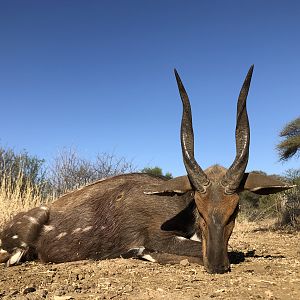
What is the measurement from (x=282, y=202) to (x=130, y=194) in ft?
24.1

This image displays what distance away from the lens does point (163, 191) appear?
531 cm

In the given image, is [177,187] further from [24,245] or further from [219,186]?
[24,245]

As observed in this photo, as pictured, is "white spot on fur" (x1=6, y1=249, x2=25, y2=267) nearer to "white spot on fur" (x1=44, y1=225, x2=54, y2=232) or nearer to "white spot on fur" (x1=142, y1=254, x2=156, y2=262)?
"white spot on fur" (x1=44, y1=225, x2=54, y2=232)

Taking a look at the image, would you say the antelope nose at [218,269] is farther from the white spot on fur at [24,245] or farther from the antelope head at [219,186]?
the white spot on fur at [24,245]

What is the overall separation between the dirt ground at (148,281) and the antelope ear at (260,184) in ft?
2.77

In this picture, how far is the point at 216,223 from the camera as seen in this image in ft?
15.0

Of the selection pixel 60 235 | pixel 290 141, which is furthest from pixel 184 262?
pixel 290 141

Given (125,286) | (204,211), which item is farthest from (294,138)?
(125,286)

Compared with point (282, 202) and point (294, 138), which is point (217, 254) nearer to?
point (294, 138)

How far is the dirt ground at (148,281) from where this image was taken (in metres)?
3.66

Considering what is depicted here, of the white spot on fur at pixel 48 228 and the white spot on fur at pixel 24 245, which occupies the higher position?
the white spot on fur at pixel 48 228

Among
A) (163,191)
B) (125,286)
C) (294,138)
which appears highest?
(294,138)

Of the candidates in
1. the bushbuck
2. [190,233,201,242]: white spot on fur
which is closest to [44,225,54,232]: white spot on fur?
the bushbuck

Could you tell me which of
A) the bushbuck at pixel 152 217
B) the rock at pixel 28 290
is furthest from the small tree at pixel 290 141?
the rock at pixel 28 290
